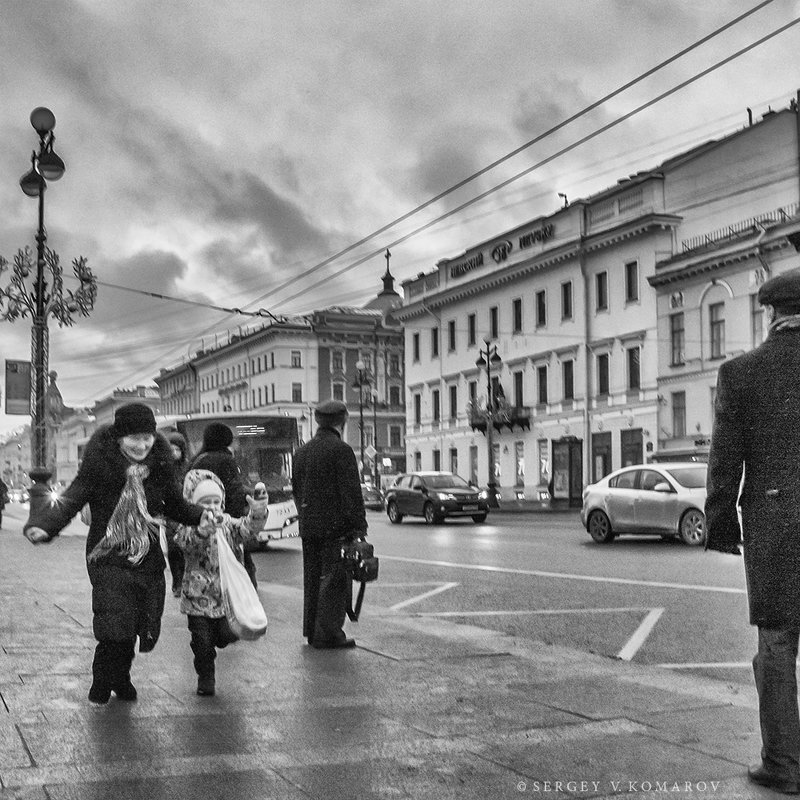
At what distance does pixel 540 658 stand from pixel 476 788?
350cm

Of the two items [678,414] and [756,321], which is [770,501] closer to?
[756,321]

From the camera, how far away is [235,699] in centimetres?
662

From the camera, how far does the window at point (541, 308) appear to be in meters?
55.7

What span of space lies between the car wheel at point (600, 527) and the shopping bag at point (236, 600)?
17.0 m

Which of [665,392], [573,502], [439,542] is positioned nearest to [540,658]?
[439,542]

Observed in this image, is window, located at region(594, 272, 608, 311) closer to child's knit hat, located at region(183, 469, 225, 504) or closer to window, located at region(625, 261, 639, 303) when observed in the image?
window, located at region(625, 261, 639, 303)

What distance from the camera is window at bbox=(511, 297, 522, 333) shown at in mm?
57969

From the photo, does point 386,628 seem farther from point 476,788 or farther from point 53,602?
point 476,788

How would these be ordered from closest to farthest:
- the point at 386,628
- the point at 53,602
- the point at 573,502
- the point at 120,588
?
the point at 120,588 < the point at 386,628 < the point at 53,602 < the point at 573,502

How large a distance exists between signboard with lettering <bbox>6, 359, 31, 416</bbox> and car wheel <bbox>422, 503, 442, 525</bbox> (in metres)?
13.7

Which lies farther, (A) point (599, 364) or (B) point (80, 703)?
(A) point (599, 364)

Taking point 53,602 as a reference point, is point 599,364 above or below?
above

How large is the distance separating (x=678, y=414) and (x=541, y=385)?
11525 mm

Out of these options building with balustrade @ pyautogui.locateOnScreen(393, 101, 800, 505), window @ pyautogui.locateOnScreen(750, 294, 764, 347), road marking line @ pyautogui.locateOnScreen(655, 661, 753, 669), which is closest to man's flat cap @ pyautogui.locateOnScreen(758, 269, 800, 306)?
road marking line @ pyautogui.locateOnScreen(655, 661, 753, 669)
